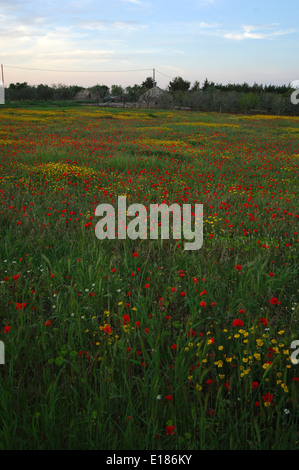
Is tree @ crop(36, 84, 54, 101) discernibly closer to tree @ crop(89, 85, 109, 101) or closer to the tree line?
the tree line

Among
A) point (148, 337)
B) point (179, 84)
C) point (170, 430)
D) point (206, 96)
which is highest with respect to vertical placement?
point (179, 84)

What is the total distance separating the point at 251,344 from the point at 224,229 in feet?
8.76

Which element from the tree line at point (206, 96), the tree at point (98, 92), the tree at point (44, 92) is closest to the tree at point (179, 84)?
the tree line at point (206, 96)

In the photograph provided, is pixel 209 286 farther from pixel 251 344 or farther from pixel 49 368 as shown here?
pixel 49 368

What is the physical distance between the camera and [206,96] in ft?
238

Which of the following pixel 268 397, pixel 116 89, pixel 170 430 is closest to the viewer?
pixel 170 430

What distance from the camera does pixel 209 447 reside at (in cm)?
171

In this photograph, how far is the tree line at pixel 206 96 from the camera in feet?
224

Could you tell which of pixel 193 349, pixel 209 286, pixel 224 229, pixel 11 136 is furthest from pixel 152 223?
pixel 11 136

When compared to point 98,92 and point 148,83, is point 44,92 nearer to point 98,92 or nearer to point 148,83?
point 98,92

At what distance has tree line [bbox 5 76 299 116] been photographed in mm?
68250

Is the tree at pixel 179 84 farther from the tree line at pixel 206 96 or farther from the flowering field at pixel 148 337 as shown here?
the flowering field at pixel 148 337

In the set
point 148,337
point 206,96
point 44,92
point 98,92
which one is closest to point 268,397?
point 148,337

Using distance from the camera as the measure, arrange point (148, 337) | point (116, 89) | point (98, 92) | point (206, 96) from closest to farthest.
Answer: point (148, 337)
point (206, 96)
point (98, 92)
point (116, 89)
